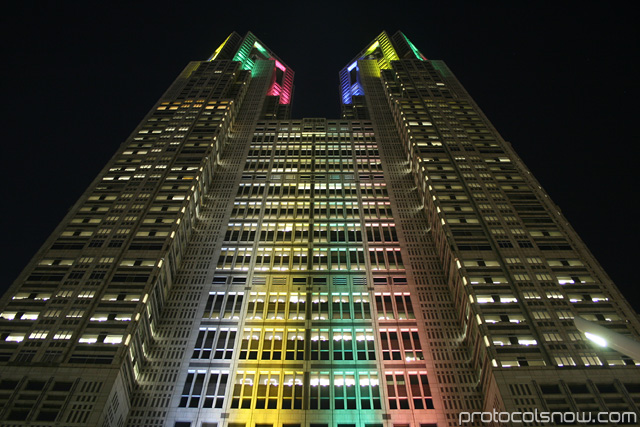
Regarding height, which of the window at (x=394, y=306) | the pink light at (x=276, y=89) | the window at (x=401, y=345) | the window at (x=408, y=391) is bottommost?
the window at (x=408, y=391)

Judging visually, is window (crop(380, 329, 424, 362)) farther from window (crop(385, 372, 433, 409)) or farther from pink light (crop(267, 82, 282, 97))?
pink light (crop(267, 82, 282, 97))

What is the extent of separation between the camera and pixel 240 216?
2472 inches

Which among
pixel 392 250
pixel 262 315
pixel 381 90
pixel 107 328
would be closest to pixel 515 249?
pixel 392 250

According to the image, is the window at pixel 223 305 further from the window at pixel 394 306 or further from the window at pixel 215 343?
the window at pixel 394 306

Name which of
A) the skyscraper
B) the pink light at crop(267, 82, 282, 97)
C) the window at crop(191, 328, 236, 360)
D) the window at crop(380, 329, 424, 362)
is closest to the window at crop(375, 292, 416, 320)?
the skyscraper

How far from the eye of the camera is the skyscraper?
38.4m

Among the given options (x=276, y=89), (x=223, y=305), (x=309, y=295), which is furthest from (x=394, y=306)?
(x=276, y=89)

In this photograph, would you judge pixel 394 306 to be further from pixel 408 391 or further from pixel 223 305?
pixel 223 305

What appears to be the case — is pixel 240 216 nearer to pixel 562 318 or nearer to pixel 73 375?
pixel 73 375

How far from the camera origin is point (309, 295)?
50656 millimetres

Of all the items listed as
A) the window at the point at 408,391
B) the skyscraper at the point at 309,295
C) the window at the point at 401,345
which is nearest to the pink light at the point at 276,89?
the skyscraper at the point at 309,295

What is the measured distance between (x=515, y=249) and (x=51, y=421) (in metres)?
43.2

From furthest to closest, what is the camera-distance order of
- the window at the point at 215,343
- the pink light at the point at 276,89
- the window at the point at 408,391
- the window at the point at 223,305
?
the pink light at the point at 276,89 < the window at the point at 223,305 < the window at the point at 215,343 < the window at the point at 408,391

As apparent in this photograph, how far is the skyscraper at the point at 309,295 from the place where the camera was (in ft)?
126
